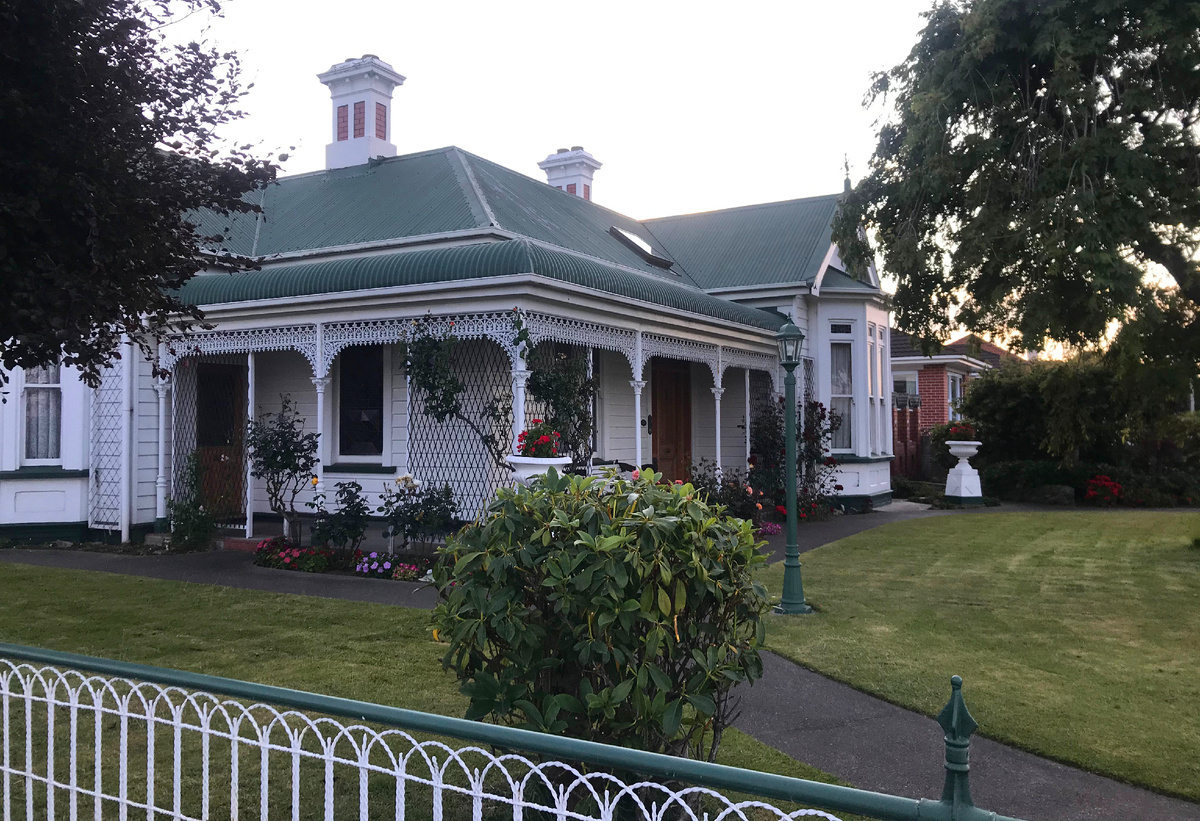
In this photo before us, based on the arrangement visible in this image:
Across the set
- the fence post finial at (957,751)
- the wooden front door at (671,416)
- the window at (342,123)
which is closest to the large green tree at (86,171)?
the fence post finial at (957,751)

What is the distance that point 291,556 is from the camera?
35.2 feet

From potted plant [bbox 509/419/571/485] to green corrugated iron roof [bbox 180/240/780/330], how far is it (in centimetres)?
177

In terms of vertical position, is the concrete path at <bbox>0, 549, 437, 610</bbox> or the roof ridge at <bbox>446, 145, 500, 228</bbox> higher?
the roof ridge at <bbox>446, 145, 500, 228</bbox>

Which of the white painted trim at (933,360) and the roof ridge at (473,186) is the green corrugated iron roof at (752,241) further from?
the white painted trim at (933,360)

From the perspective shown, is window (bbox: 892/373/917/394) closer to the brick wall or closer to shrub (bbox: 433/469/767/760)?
the brick wall

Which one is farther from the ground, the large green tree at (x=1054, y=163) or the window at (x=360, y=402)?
the large green tree at (x=1054, y=163)

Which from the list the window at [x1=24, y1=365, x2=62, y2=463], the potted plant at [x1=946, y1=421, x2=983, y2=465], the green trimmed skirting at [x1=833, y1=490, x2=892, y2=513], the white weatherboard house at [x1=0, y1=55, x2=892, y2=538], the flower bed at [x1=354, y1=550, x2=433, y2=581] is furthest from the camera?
the potted plant at [x1=946, y1=421, x2=983, y2=465]

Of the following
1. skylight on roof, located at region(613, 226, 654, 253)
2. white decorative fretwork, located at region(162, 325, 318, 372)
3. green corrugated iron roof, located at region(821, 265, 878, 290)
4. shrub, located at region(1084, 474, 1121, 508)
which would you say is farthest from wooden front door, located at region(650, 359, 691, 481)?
shrub, located at region(1084, 474, 1121, 508)

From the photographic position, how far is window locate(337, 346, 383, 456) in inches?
497

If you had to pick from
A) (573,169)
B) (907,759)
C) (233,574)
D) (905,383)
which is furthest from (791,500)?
(905,383)

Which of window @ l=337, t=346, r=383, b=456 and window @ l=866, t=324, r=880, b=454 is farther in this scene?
window @ l=866, t=324, r=880, b=454

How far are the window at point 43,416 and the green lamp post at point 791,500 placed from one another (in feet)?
33.1

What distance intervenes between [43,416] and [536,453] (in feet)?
26.5

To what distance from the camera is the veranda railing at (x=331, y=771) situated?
2.09 meters
